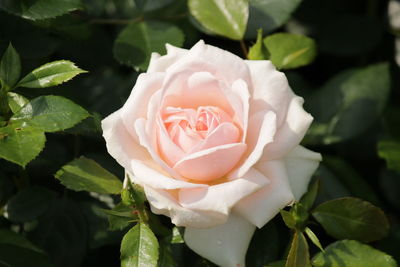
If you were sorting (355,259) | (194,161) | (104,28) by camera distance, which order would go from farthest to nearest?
(104,28) → (355,259) → (194,161)

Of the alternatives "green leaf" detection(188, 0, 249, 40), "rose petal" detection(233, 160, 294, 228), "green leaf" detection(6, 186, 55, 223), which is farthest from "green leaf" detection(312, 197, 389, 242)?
"green leaf" detection(6, 186, 55, 223)

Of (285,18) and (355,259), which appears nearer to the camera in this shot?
(355,259)

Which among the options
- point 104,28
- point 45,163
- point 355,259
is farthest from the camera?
point 104,28

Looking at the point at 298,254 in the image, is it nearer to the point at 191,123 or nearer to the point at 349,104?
the point at 191,123

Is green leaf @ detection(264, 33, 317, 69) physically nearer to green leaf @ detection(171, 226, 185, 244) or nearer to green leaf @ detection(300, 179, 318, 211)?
green leaf @ detection(300, 179, 318, 211)

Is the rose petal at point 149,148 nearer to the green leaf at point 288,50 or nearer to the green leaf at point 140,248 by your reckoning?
the green leaf at point 140,248

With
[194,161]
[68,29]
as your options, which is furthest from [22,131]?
[68,29]

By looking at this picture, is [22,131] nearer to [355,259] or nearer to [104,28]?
[355,259]

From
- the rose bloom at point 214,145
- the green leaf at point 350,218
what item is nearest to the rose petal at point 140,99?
the rose bloom at point 214,145
